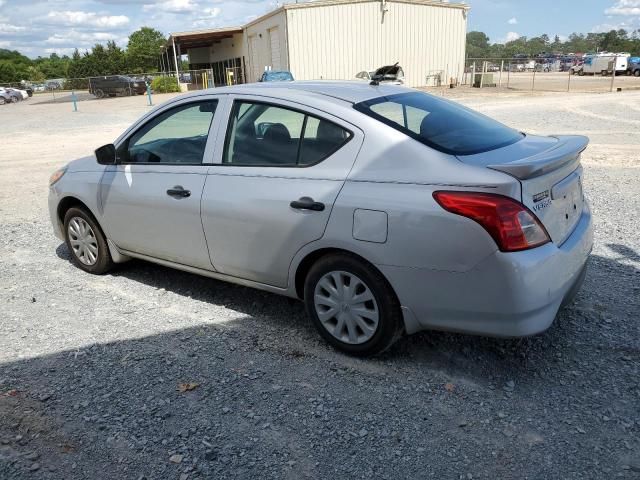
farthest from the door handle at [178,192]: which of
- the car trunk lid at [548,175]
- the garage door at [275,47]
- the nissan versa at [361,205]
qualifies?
the garage door at [275,47]

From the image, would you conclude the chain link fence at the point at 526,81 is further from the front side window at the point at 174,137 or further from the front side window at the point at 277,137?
the front side window at the point at 277,137

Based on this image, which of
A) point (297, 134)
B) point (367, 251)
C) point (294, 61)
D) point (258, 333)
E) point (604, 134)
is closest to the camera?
point (367, 251)

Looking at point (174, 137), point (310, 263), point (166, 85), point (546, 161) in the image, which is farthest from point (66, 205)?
point (166, 85)

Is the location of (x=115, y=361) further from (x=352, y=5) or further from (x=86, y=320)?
(x=352, y=5)

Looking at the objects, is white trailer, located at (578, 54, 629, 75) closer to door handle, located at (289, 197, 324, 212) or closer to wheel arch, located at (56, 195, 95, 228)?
wheel arch, located at (56, 195, 95, 228)

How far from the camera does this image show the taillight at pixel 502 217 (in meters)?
2.79

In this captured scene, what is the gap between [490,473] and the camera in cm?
253

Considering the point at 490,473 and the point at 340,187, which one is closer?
the point at 490,473

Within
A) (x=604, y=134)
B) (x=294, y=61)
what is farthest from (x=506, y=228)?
(x=294, y=61)

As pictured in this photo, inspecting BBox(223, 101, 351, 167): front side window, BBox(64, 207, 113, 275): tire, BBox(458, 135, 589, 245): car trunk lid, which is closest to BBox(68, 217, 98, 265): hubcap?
BBox(64, 207, 113, 275): tire

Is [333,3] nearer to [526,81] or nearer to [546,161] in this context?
[526,81]

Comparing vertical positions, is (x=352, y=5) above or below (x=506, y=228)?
above

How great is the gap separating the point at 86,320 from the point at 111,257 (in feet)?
2.75

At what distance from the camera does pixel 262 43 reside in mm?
37438
